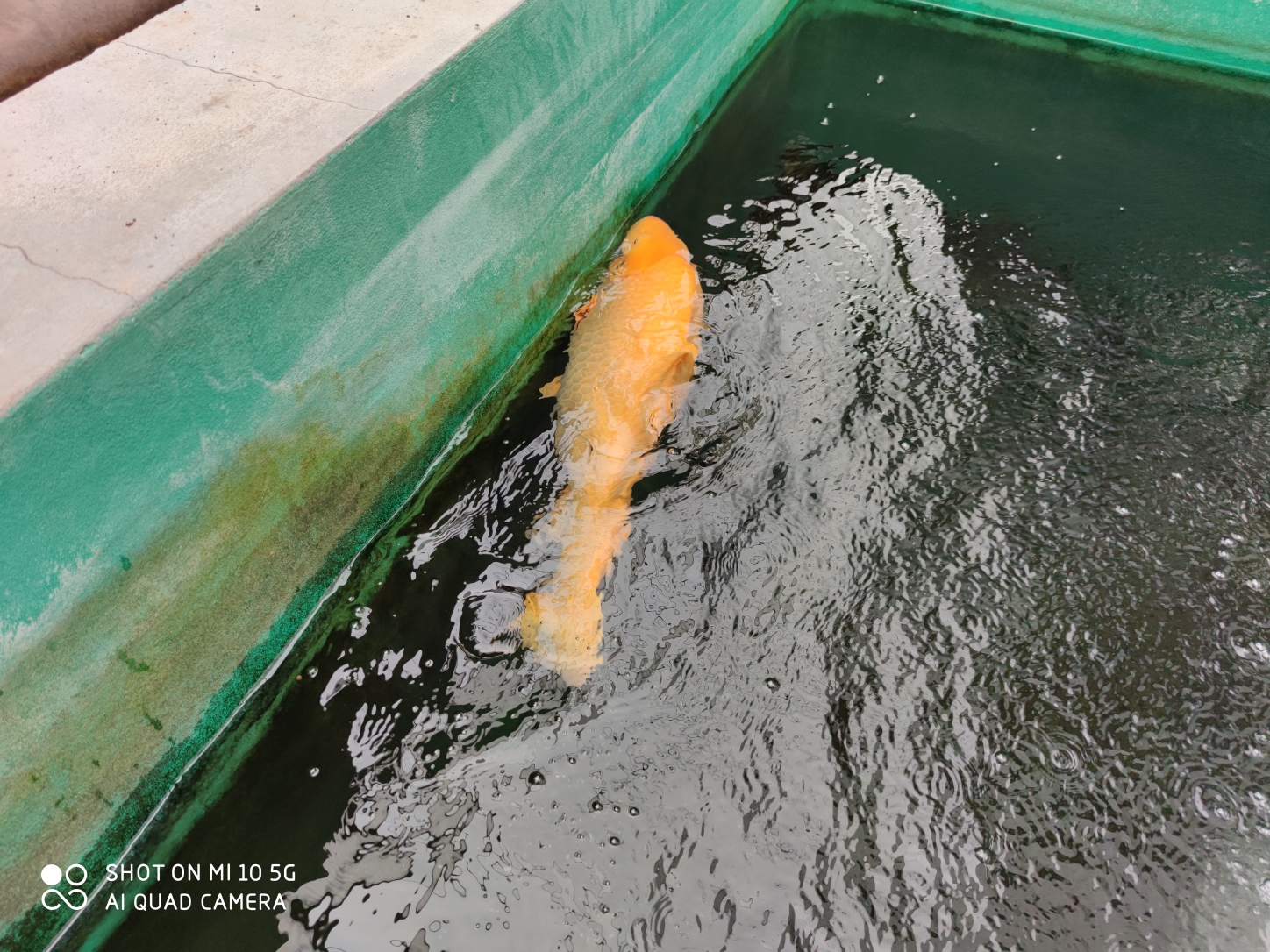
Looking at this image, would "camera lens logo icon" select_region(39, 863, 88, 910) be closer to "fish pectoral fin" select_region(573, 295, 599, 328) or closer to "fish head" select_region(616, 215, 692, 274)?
"fish pectoral fin" select_region(573, 295, 599, 328)

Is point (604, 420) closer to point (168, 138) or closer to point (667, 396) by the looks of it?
point (667, 396)

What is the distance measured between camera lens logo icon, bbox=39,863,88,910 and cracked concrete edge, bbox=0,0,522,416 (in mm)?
1402

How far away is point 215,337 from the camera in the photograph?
96.5 inches

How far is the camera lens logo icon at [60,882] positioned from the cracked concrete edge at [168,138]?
1.40 m

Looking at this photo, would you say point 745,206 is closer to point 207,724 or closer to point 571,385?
point 571,385

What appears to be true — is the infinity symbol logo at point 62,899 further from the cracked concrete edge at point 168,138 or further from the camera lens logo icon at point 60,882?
the cracked concrete edge at point 168,138

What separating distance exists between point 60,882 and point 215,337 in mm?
1705

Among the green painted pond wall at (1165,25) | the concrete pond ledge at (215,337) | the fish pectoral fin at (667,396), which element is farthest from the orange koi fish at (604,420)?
the green painted pond wall at (1165,25)

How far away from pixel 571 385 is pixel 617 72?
2079 mm

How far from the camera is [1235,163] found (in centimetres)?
556

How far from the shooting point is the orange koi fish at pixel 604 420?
3020 mm

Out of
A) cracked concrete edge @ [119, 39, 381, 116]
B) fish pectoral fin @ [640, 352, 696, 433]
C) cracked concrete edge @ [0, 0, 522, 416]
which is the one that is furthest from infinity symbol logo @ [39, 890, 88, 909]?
cracked concrete edge @ [119, 39, 381, 116]

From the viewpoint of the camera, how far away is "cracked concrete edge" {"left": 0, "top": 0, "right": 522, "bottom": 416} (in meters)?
2.21

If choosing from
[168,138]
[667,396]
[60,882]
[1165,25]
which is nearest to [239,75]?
[168,138]
